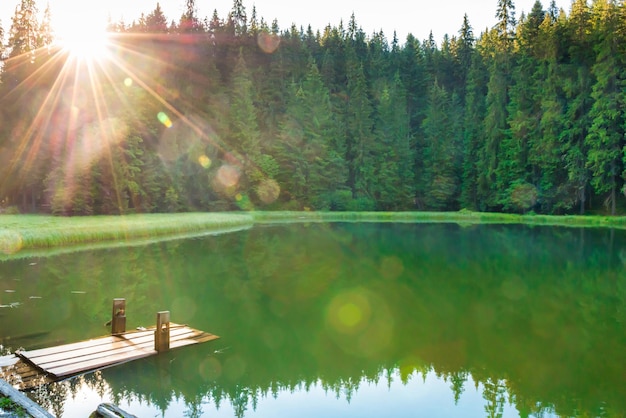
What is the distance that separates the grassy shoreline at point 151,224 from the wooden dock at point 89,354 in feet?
44.7

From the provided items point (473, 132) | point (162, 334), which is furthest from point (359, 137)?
point (162, 334)

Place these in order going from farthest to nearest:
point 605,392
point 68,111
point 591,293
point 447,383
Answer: point 68,111
point 591,293
point 447,383
point 605,392

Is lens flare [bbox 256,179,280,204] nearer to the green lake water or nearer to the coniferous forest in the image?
the coniferous forest

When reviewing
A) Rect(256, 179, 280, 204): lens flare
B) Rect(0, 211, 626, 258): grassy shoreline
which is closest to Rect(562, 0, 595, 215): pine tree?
Rect(0, 211, 626, 258): grassy shoreline

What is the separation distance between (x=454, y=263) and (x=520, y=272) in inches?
104

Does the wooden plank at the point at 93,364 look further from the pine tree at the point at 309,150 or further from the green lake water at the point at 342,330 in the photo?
the pine tree at the point at 309,150

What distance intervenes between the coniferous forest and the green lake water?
2402cm

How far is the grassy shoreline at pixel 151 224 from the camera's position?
22281 mm

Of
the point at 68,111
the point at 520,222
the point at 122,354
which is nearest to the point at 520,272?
the point at 122,354

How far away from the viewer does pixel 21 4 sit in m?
48.8

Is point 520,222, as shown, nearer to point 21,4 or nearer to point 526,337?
point 526,337

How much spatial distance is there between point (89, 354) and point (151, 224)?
73.2ft

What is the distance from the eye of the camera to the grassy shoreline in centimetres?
2228

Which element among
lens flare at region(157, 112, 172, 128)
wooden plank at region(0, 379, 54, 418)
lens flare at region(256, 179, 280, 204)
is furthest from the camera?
lens flare at region(256, 179, 280, 204)
